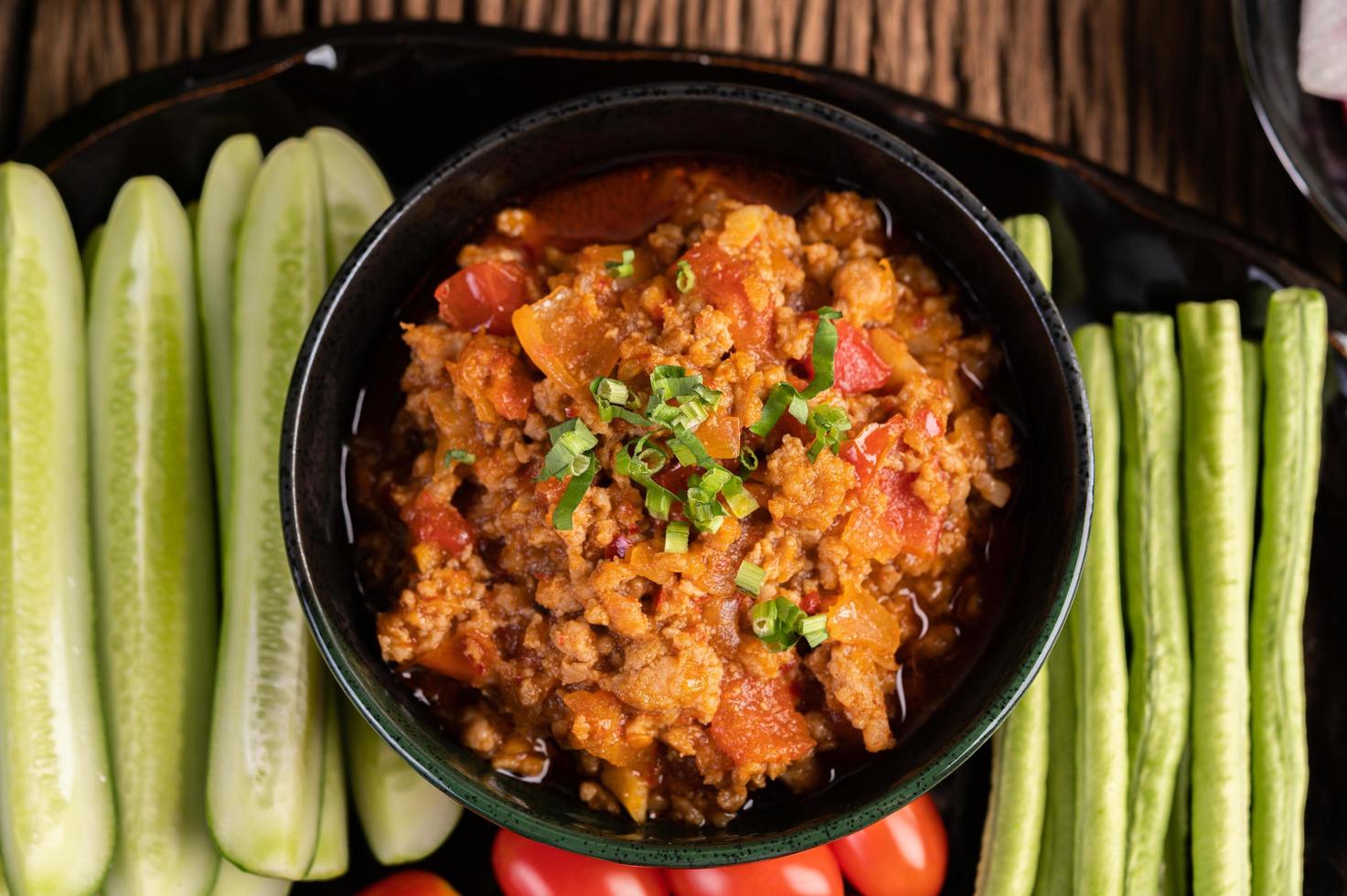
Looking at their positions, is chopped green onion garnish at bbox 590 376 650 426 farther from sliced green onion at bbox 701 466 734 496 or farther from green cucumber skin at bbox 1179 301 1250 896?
green cucumber skin at bbox 1179 301 1250 896

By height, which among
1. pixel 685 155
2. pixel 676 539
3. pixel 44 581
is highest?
pixel 685 155

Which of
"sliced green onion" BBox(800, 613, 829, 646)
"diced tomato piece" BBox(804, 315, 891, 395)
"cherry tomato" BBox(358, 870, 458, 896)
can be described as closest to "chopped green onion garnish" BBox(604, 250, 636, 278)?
"diced tomato piece" BBox(804, 315, 891, 395)

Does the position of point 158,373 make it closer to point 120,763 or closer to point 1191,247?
point 120,763

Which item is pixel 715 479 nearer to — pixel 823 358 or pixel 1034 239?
pixel 823 358

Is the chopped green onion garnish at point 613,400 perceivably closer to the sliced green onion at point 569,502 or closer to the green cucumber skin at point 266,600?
the sliced green onion at point 569,502

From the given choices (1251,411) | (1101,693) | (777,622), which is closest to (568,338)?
(777,622)

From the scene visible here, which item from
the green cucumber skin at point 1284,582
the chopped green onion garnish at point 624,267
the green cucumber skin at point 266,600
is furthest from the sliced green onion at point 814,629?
the green cucumber skin at point 1284,582
